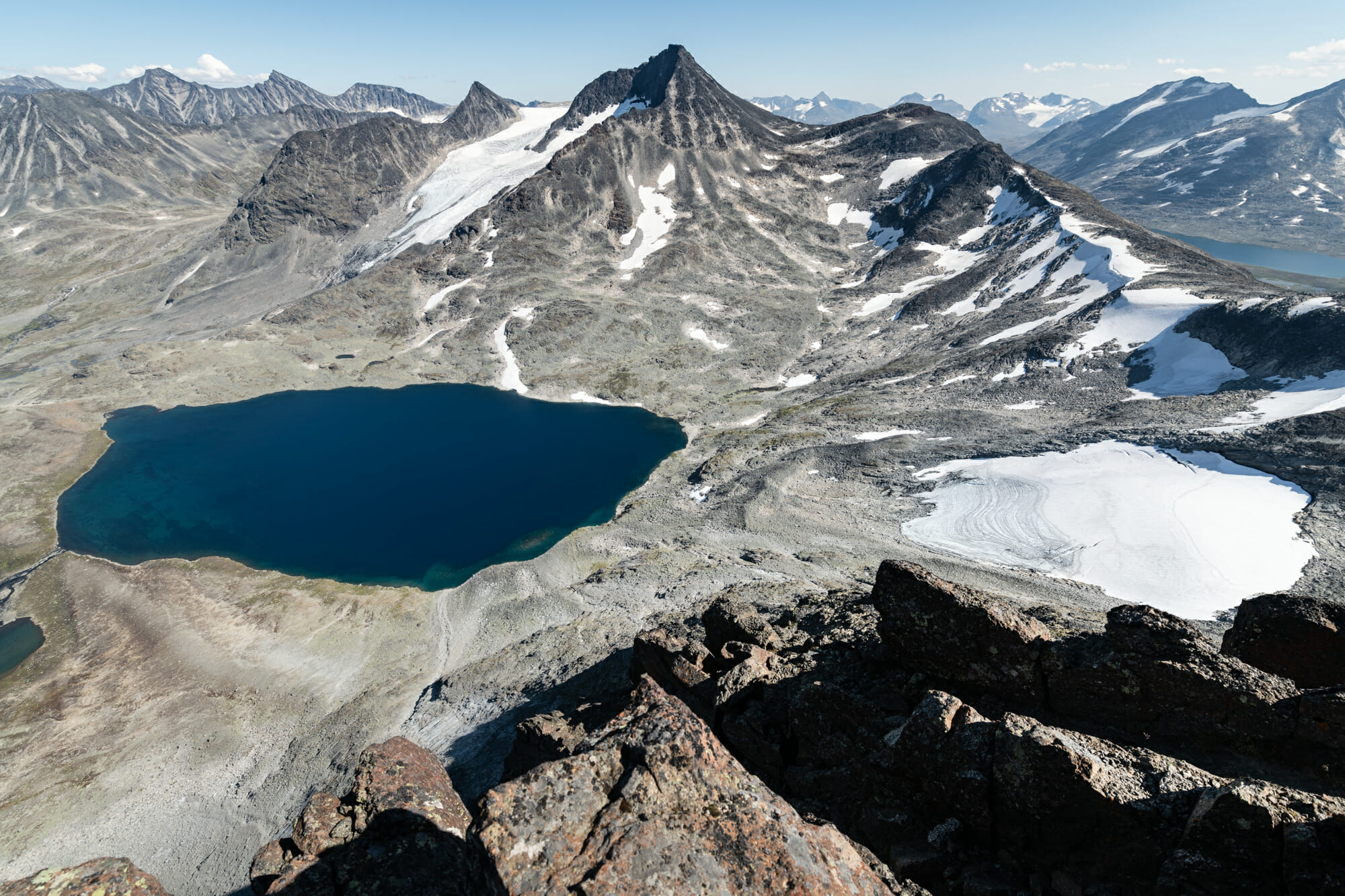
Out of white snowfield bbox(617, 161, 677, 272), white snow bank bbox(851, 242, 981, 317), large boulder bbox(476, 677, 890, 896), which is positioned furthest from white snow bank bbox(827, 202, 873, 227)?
large boulder bbox(476, 677, 890, 896)

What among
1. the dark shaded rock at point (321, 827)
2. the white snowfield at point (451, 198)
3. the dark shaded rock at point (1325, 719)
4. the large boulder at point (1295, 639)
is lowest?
the dark shaded rock at point (321, 827)

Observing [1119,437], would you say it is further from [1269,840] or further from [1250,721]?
[1269,840]

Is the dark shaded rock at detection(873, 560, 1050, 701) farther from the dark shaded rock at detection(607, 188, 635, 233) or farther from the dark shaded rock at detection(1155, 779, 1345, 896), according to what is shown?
the dark shaded rock at detection(607, 188, 635, 233)

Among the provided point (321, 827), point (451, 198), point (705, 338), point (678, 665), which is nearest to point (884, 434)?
point (678, 665)

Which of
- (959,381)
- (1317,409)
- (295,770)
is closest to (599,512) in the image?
(295,770)

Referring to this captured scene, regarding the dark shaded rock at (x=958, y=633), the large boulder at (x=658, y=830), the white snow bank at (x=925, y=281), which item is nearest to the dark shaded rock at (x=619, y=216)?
the white snow bank at (x=925, y=281)

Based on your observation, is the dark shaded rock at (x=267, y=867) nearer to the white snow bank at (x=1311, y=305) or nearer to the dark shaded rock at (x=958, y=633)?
the dark shaded rock at (x=958, y=633)
